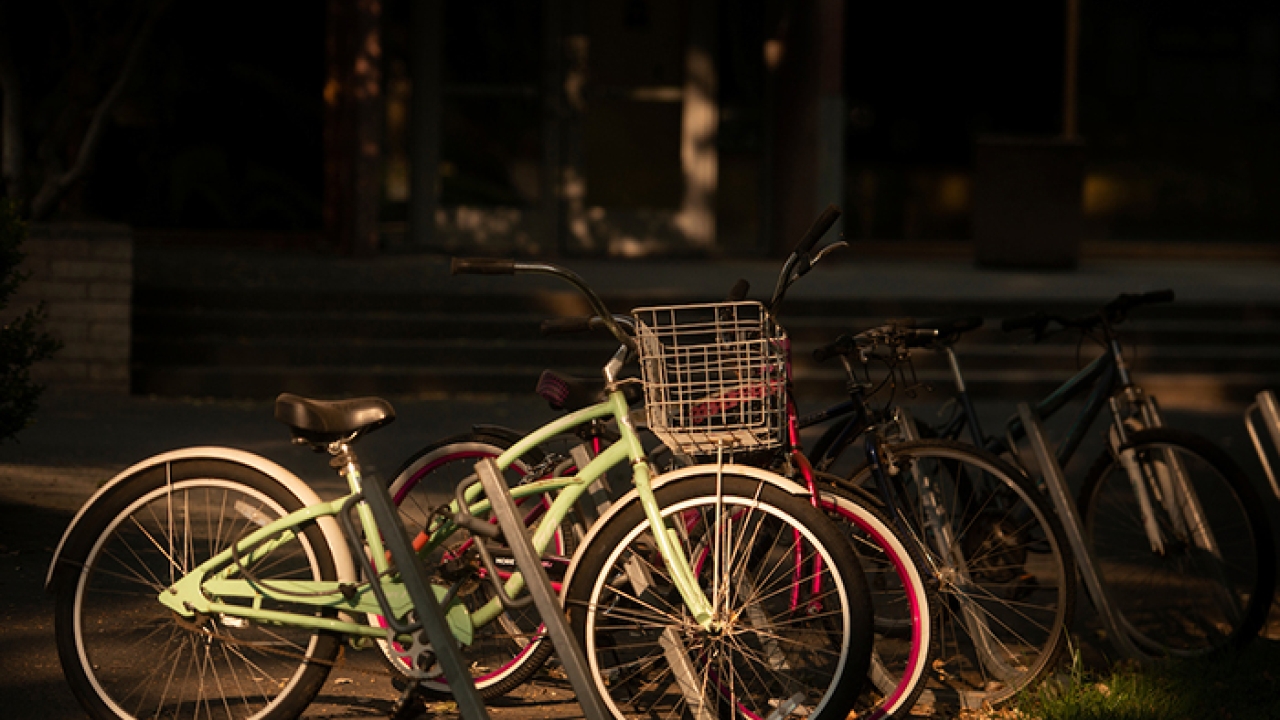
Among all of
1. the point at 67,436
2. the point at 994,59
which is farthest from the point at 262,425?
the point at 994,59

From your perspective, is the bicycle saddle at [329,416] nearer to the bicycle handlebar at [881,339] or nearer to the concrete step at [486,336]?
the bicycle handlebar at [881,339]

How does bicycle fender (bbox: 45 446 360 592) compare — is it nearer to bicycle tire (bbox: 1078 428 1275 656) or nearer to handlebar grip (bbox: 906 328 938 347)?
handlebar grip (bbox: 906 328 938 347)

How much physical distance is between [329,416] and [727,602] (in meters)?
1.11

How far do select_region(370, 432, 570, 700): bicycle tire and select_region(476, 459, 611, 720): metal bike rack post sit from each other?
25.8 inches

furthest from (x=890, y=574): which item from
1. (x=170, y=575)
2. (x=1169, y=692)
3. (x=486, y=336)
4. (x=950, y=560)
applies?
(x=486, y=336)

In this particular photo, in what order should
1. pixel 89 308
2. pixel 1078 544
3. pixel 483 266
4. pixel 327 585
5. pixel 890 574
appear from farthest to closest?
pixel 89 308
pixel 1078 544
pixel 890 574
pixel 327 585
pixel 483 266

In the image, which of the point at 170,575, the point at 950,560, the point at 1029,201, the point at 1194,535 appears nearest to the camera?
the point at 170,575

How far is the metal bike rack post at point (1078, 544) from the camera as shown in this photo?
516cm

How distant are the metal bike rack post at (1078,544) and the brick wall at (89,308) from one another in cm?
625

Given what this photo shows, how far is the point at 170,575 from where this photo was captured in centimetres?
438

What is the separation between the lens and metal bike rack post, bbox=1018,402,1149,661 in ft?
16.9

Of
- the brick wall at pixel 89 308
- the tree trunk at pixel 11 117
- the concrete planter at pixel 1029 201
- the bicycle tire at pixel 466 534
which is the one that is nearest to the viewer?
the bicycle tire at pixel 466 534

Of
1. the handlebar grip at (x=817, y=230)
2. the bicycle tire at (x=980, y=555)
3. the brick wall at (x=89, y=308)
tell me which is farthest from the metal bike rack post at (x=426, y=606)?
the brick wall at (x=89, y=308)

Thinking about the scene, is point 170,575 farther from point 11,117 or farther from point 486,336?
point 11,117
